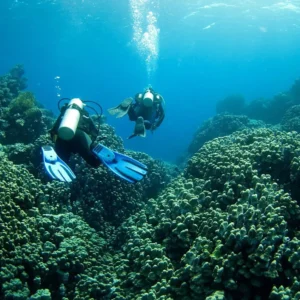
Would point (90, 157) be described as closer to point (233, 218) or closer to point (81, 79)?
point (233, 218)

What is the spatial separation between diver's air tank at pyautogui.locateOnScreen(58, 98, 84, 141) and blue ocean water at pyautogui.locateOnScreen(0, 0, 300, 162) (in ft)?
29.5

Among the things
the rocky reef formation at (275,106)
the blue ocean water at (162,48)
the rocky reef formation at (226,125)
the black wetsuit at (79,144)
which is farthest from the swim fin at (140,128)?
the rocky reef formation at (275,106)

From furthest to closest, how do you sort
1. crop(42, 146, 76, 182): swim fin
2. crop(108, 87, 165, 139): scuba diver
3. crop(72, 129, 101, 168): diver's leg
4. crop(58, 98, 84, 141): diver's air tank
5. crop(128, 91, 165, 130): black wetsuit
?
crop(128, 91, 165, 130): black wetsuit, crop(108, 87, 165, 139): scuba diver, crop(72, 129, 101, 168): diver's leg, crop(42, 146, 76, 182): swim fin, crop(58, 98, 84, 141): diver's air tank

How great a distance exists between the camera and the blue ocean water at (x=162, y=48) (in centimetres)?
3981

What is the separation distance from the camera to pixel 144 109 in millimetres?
7824

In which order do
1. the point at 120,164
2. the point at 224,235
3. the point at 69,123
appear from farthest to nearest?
the point at 120,164 → the point at 69,123 → the point at 224,235

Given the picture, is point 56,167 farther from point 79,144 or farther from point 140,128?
point 140,128

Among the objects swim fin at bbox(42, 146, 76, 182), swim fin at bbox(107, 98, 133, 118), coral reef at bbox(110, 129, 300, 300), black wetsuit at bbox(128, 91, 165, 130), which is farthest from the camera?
black wetsuit at bbox(128, 91, 165, 130)

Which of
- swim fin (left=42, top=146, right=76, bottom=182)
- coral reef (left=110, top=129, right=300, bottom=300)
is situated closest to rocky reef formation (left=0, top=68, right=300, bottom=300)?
coral reef (left=110, top=129, right=300, bottom=300)

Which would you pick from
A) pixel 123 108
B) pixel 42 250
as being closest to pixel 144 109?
pixel 123 108

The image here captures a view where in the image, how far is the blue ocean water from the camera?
131 ft

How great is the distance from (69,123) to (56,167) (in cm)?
90

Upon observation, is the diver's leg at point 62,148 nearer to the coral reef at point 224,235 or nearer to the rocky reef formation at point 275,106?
the coral reef at point 224,235

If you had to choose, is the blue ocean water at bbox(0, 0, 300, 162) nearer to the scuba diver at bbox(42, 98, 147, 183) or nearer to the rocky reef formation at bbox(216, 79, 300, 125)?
the scuba diver at bbox(42, 98, 147, 183)
